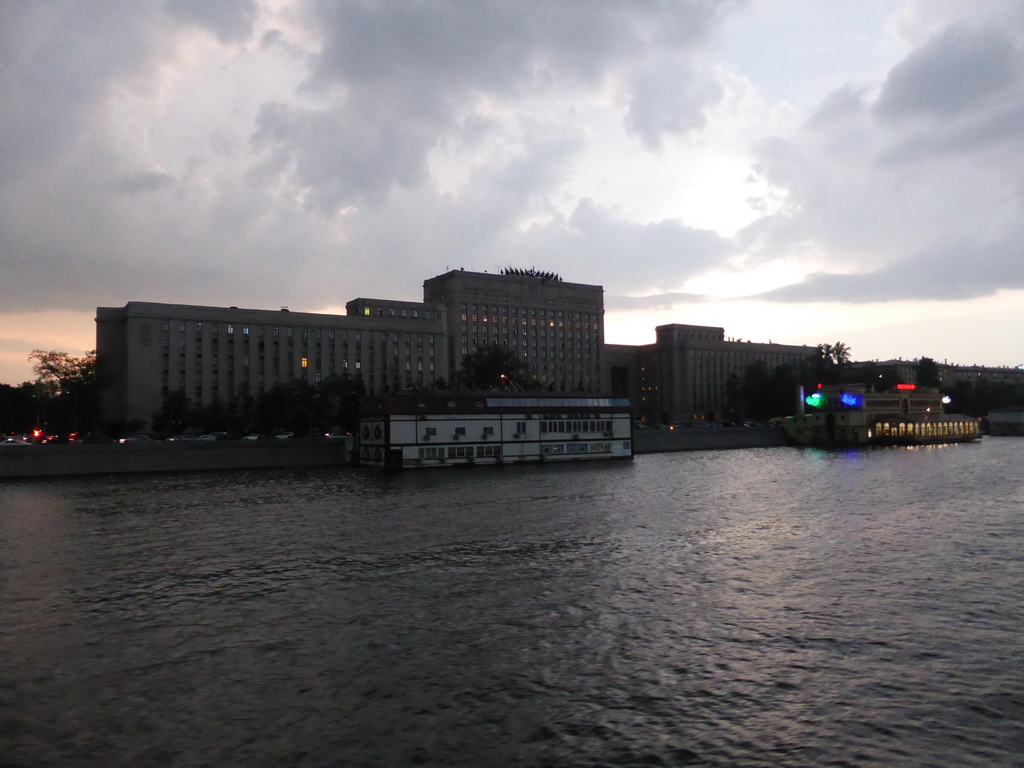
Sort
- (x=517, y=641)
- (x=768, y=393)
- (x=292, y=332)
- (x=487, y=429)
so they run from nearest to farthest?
(x=517, y=641) → (x=487, y=429) → (x=292, y=332) → (x=768, y=393)

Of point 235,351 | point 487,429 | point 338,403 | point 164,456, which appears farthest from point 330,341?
point 487,429

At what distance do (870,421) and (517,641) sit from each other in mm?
131261

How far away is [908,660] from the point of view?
1666cm

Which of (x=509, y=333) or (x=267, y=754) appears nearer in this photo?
Answer: (x=267, y=754)

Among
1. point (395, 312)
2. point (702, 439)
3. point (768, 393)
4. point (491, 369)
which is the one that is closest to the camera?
point (702, 439)

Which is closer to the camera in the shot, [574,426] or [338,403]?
[574,426]

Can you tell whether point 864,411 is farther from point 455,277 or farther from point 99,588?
point 99,588

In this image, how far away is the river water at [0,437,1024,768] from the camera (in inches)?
513

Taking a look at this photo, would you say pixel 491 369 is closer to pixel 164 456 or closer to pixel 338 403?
pixel 338 403

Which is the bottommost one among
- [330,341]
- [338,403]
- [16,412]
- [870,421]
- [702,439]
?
[702,439]

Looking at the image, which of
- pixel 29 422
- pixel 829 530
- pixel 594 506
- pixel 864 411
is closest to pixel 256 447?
pixel 594 506

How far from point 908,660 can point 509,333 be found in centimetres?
17352

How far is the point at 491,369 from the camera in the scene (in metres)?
138

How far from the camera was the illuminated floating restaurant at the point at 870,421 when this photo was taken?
13275 centimetres
